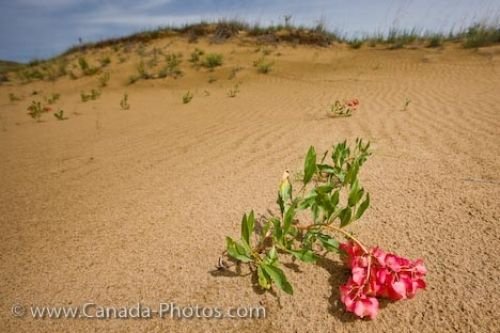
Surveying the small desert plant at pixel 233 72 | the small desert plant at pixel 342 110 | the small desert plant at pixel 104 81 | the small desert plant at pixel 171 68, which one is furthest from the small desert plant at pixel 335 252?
the small desert plant at pixel 104 81

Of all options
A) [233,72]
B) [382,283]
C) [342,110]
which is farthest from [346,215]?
[233,72]

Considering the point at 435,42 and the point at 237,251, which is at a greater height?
the point at 237,251

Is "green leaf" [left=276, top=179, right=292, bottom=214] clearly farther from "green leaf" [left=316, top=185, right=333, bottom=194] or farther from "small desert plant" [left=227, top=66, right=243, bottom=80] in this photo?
"small desert plant" [left=227, top=66, right=243, bottom=80]

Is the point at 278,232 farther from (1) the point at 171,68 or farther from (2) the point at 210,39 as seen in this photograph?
(2) the point at 210,39

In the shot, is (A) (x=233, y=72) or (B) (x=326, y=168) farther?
(A) (x=233, y=72)

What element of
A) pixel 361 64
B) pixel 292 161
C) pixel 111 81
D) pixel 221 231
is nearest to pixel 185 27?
pixel 111 81

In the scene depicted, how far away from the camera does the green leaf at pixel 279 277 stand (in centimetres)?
107

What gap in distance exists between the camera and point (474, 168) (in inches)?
77.0

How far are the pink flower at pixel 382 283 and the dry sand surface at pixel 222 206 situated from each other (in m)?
0.06

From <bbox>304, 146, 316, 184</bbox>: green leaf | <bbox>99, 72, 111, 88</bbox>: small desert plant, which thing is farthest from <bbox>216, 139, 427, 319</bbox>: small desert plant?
<bbox>99, 72, 111, 88</bbox>: small desert plant

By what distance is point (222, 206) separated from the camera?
1770 mm

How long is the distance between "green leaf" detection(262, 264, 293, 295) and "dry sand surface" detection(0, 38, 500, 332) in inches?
3.4

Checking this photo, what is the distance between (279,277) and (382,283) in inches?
12.9

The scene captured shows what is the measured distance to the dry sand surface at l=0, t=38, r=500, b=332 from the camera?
3.60 ft
